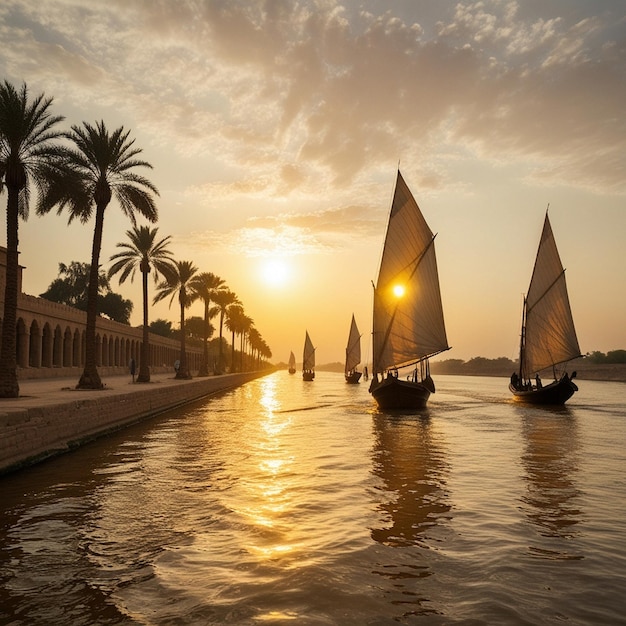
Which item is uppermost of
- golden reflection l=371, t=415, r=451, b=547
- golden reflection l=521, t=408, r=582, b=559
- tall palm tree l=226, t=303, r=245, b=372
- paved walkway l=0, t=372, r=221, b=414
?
tall palm tree l=226, t=303, r=245, b=372

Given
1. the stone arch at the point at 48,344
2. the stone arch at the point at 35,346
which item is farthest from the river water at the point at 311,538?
the stone arch at the point at 48,344

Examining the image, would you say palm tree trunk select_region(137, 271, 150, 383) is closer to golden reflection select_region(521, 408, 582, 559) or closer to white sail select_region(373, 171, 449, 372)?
white sail select_region(373, 171, 449, 372)

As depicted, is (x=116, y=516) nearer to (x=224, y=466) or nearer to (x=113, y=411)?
(x=224, y=466)

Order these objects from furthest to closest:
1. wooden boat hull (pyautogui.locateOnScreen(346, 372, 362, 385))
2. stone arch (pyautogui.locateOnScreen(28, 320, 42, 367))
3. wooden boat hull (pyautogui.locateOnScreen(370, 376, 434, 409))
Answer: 1. wooden boat hull (pyautogui.locateOnScreen(346, 372, 362, 385))
2. stone arch (pyautogui.locateOnScreen(28, 320, 42, 367))
3. wooden boat hull (pyautogui.locateOnScreen(370, 376, 434, 409))

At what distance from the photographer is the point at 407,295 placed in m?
34.0

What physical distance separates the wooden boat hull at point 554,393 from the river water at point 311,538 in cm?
2527

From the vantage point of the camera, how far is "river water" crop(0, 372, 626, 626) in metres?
5.54

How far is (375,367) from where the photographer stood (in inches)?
1375

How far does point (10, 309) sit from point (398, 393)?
20.7m

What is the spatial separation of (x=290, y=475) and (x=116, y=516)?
469 centimetres

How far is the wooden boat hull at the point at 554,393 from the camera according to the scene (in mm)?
40284

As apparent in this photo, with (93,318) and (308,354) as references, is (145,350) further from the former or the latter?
(308,354)

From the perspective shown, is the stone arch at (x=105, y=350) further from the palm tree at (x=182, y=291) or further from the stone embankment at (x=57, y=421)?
the stone embankment at (x=57, y=421)

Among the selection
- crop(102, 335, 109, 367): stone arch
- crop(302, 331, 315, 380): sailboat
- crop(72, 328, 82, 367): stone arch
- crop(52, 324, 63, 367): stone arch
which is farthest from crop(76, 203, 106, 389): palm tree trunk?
crop(302, 331, 315, 380): sailboat
